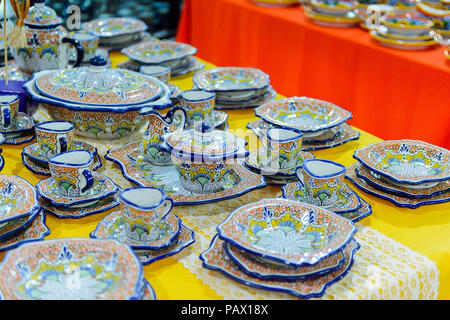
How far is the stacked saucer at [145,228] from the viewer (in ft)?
2.94

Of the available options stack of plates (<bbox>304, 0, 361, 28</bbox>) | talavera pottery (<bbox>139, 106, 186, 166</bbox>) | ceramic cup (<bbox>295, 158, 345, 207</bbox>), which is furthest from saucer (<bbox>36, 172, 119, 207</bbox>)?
stack of plates (<bbox>304, 0, 361, 28</bbox>)

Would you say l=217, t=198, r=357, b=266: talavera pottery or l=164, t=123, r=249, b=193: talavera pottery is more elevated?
l=164, t=123, r=249, b=193: talavera pottery

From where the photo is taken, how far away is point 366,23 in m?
2.24

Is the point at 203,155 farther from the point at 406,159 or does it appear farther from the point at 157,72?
the point at 157,72

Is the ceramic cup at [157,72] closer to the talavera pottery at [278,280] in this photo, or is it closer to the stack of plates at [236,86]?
the stack of plates at [236,86]

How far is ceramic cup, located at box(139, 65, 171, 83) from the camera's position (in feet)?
5.04

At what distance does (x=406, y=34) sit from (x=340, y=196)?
115cm

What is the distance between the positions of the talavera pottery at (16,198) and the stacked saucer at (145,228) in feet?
0.36

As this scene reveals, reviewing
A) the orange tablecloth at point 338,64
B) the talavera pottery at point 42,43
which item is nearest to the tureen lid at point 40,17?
the talavera pottery at point 42,43

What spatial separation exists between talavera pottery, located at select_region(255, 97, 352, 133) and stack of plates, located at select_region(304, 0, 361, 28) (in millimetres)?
912

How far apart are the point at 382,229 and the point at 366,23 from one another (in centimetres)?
140

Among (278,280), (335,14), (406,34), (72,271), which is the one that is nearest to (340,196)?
(278,280)

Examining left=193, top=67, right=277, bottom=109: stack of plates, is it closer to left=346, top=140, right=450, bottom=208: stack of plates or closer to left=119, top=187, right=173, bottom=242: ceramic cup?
left=346, top=140, right=450, bottom=208: stack of plates

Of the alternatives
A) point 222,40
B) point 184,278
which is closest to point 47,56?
point 184,278
